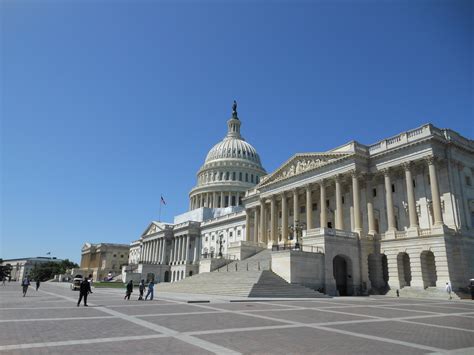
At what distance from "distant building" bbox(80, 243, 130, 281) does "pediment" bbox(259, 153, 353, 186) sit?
111847 millimetres

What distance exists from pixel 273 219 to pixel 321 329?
4875 cm

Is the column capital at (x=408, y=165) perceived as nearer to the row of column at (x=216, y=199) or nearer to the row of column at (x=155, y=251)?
the row of column at (x=216, y=199)


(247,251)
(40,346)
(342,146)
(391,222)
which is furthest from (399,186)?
(40,346)

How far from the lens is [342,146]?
176 feet

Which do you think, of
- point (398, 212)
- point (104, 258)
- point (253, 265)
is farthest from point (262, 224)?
point (104, 258)

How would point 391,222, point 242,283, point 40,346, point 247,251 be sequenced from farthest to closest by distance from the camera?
point 247,251, point 391,222, point 242,283, point 40,346

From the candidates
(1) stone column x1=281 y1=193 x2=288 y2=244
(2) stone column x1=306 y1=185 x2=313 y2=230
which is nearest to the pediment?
(2) stone column x1=306 y1=185 x2=313 y2=230

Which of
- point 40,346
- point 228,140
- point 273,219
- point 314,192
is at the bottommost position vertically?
point 40,346

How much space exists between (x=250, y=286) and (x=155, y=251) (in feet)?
306

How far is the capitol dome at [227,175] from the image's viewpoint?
123831 millimetres

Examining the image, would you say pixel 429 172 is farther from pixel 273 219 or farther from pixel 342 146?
pixel 273 219

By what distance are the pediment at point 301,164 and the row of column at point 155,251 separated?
204 ft

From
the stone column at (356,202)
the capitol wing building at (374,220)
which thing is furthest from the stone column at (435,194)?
the stone column at (356,202)

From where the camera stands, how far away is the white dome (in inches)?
5212
